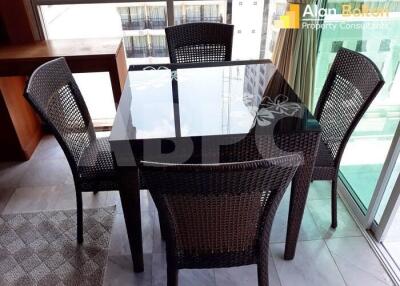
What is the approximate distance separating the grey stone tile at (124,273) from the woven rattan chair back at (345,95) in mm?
1125

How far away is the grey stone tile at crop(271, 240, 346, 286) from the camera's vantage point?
1555 millimetres

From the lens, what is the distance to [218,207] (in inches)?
39.5

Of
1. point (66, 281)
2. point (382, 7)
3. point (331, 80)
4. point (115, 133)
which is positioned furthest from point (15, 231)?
point (382, 7)

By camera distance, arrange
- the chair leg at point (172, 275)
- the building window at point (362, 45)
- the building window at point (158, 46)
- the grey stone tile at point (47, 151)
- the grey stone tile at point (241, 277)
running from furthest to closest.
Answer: the building window at point (158, 46)
the grey stone tile at point (47, 151)
the building window at point (362, 45)
the grey stone tile at point (241, 277)
the chair leg at point (172, 275)

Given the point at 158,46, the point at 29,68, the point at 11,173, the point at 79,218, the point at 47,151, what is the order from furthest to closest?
the point at 158,46
the point at 47,151
the point at 11,173
the point at 29,68
the point at 79,218

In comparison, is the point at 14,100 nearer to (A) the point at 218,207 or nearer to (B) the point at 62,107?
(B) the point at 62,107

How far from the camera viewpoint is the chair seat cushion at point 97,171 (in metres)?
1.56

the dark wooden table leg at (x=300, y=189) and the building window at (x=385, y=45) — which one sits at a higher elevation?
the building window at (x=385, y=45)

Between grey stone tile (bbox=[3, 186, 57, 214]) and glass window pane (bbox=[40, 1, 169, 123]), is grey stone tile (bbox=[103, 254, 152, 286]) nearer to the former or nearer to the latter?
grey stone tile (bbox=[3, 186, 57, 214])

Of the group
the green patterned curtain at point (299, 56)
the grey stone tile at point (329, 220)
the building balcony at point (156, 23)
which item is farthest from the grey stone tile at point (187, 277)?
the building balcony at point (156, 23)

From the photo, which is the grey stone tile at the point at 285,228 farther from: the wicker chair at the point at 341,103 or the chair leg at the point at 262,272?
the chair leg at the point at 262,272

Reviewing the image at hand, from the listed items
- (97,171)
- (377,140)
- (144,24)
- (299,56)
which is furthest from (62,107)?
(377,140)

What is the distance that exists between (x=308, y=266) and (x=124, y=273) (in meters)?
0.95

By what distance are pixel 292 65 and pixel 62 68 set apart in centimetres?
153
